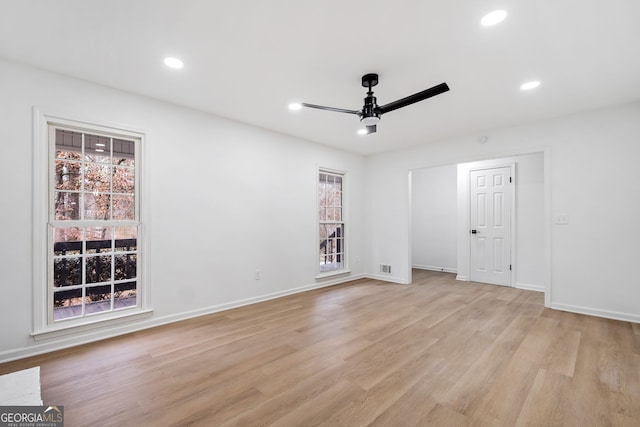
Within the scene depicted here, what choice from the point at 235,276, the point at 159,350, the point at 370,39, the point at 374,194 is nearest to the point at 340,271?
the point at 374,194

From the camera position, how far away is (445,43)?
7.64 feet

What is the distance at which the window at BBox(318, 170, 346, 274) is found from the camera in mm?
5547

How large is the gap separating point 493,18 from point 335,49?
1.18 m

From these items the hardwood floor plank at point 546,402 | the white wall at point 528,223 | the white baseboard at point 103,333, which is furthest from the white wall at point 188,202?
the white wall at point 528,223

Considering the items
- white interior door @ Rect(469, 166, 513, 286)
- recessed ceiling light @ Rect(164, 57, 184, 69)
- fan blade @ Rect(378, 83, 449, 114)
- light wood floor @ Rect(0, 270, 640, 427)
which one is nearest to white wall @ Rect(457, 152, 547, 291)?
white interior door @ Rect(469, 166, 513, 286)

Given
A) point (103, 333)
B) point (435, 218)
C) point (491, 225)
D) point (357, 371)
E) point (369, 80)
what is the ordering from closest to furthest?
point (357, 371) → point (369, 80) → point (103, 333) → point (491, 225) → point (435, 218)

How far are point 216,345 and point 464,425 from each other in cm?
222

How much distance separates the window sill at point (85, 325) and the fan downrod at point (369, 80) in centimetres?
345

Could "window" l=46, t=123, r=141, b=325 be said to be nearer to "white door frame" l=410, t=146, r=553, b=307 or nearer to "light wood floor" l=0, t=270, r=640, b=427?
"light wood floor" l=0, t=270, r=640, b=427

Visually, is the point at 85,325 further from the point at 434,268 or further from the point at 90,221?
the point at 434,268

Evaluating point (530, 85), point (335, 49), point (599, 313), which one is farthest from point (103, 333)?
point (599, 313)

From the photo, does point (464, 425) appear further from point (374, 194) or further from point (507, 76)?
point (374, 194)

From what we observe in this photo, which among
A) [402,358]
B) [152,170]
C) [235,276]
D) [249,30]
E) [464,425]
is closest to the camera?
[464,425]

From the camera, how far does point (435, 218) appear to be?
719 centimetres
